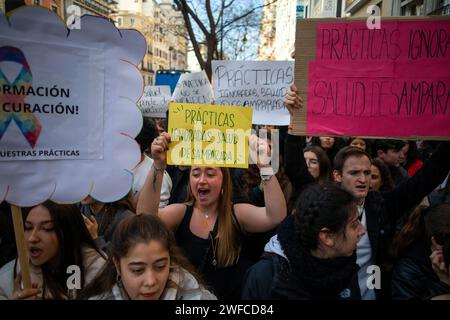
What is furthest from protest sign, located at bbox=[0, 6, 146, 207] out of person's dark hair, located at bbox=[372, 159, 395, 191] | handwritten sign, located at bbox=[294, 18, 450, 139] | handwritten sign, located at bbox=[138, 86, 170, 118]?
handwritten sign, located at bbox=[138, 86, 170, 118]

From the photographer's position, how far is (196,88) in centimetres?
372

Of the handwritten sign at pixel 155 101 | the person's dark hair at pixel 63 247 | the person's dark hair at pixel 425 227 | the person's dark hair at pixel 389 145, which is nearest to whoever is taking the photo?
the person's dark hair at pixel 63 247

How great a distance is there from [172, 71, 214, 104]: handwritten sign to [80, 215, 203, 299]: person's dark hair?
6.68 ft

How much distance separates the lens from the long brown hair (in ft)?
7.13

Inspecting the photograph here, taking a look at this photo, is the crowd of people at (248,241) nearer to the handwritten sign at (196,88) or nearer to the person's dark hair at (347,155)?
the person's dark hair at (347,155)

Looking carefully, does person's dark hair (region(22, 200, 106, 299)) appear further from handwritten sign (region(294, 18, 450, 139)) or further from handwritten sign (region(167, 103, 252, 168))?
handwritten sign (region(294, 18, 450, 139))

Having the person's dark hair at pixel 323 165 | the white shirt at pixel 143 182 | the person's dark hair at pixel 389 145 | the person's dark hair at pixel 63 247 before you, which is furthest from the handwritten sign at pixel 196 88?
the person's dark hair at pixel 389 145

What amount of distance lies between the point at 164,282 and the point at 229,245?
22.9 inches

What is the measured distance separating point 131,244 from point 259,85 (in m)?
1.95

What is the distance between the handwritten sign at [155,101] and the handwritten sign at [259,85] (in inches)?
54.0

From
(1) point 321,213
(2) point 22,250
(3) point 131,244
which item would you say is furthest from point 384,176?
(2) point 22,250

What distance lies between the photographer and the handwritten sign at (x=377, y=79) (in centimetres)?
222

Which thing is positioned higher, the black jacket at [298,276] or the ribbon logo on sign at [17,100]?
the ribbon logo on sign at [17,100]

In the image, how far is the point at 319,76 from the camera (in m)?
2.30
